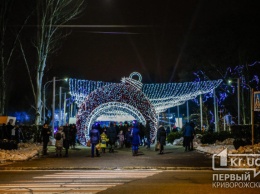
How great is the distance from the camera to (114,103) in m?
31.5

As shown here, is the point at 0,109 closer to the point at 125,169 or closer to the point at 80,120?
the point at 80,120

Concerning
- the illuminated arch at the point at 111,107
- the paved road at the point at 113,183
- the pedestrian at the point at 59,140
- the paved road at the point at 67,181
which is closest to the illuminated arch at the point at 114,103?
the illuminated arch at the point at 111,107

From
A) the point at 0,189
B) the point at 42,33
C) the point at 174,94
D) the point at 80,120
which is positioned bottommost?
the point at 0,189

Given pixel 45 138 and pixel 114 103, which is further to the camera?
pixel 114 103

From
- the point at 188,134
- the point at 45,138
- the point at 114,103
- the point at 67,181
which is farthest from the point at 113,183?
the point at 114,103

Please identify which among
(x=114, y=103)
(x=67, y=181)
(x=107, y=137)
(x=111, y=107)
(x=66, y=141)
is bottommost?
(x=67, y=181)

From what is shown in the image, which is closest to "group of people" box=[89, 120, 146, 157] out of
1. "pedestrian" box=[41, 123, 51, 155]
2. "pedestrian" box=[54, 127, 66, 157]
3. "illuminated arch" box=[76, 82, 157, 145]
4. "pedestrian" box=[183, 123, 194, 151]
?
"pedestrian" box=[54, 127, 66, 157]

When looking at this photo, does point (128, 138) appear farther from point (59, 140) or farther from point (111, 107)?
point (59, 140)

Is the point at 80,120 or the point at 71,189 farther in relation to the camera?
the point at 80,120

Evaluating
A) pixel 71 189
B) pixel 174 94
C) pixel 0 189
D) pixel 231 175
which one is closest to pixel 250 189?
pixel 231 175

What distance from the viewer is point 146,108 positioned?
31.9 m

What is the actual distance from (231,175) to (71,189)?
226 inches

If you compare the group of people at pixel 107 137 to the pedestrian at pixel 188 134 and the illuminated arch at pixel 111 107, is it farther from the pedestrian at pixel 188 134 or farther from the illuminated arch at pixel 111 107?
the illuminated arch at pixel 111 107

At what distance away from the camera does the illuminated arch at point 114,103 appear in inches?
1217
